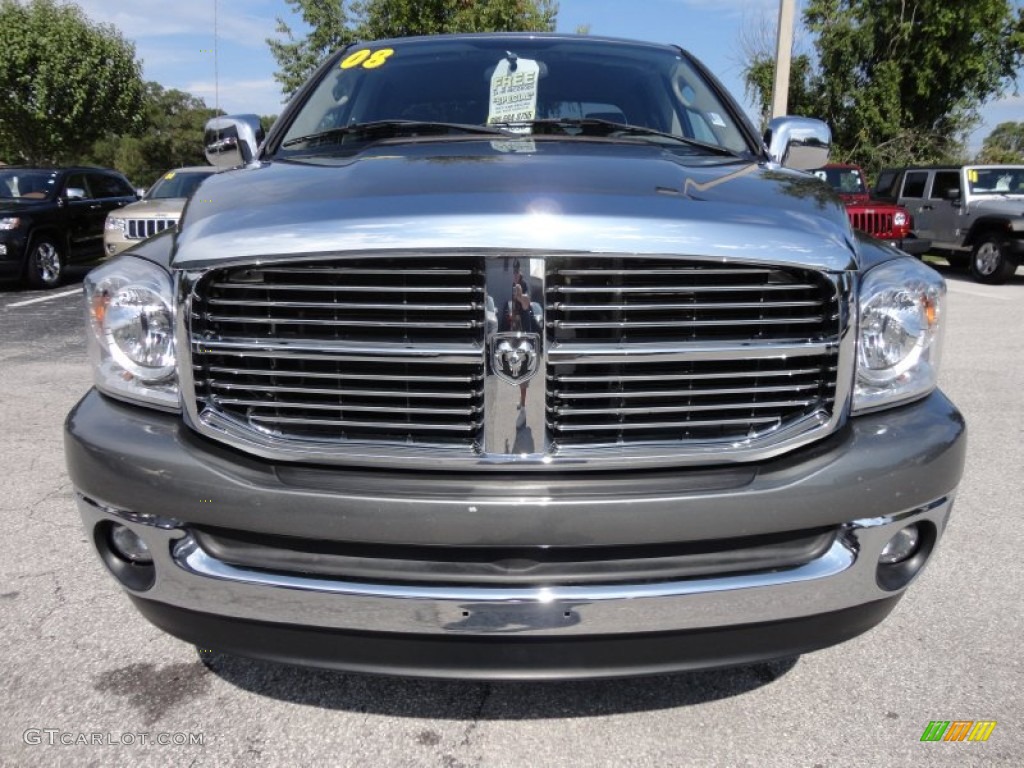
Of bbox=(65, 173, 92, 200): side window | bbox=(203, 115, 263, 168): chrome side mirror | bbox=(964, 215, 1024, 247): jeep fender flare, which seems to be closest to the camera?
bbox=(203, 115, 263, 168): chrome side mirror

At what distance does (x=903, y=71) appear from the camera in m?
24.1

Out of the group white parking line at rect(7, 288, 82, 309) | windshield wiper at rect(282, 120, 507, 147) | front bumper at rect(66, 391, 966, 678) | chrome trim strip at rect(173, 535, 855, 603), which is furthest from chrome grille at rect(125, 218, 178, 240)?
chrome trim strip at rect(173, 535, 855, 603)

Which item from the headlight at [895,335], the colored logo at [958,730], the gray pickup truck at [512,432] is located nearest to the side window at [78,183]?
the gray pickup truck at [512,432]

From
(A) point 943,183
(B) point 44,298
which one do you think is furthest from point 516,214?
(A) point 943,183

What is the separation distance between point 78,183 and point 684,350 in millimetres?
13301

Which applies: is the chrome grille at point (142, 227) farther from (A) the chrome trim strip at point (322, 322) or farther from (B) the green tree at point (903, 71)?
(B) the green tree at point (903, 71)

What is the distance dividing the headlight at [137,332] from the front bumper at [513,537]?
92mm

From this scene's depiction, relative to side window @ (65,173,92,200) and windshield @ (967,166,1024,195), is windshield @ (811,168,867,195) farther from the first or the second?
side window @ (65,173,92,200)

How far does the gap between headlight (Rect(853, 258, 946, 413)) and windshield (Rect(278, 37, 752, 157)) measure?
106 centimetres

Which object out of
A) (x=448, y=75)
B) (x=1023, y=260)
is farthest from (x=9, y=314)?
(x=1023, y=260)

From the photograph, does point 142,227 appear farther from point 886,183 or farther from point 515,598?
point 886,183

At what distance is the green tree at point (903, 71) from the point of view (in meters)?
23.0

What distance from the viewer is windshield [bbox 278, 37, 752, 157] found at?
306 cm
